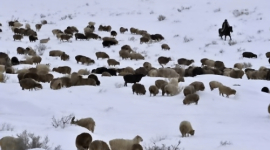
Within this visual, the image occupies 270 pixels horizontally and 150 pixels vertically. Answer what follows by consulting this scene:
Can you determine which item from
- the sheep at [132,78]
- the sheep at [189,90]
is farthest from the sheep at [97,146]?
the sheep at [132,78]

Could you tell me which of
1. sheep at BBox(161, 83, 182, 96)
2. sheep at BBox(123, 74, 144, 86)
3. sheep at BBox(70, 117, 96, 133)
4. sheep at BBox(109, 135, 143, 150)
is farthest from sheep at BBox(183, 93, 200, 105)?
sheep at BBox(109, 135, 143, 150)

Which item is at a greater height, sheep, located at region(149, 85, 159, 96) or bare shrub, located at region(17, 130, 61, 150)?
Result: sheep, located at region(149, 85, 159, 96)

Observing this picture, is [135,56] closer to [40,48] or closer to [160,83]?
[40,48]

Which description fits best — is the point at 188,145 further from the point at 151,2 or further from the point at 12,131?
the point at 151,2

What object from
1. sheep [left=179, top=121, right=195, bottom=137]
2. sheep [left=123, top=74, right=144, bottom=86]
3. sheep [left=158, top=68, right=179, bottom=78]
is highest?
sheep [left=158, top=68, right=179, bottom=78]

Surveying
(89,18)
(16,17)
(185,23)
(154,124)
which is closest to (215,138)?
(154,124)

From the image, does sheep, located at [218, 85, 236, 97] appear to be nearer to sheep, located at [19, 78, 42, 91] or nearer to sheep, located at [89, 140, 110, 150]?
sheep, located at [19, 78, 42, 91]

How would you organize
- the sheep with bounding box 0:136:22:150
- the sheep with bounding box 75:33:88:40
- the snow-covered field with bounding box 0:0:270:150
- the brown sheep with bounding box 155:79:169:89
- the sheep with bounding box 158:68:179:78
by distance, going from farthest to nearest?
the sheep with bounding box 75:33:88:40, the sheep with bounding box 158:68:179:78, the brown sheep with bounding box 155:79:169:89, the snow-covered field with bounding box 0:0:270:150, the sheep with bounding box 0:136:22:150

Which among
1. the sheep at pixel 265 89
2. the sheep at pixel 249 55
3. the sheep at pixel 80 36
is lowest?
the sheep at pixel 265 89

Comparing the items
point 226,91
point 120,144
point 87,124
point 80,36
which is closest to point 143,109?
point 87,124

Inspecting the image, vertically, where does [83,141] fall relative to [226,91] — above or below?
below

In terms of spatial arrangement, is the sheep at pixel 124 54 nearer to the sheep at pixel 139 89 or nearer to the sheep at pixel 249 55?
the sheep at pixel 249 55

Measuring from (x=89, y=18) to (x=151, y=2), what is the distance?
20.1 ft

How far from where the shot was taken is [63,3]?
34.3 metres
